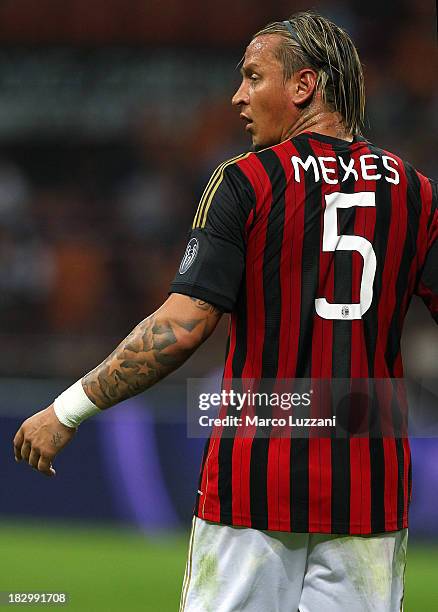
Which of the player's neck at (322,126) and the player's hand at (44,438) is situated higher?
the player's neck at (322,126)

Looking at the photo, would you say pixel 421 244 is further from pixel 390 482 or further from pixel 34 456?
pixel 34 456

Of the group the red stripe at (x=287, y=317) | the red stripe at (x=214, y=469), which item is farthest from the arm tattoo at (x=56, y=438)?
the red stripe at (x=287, y=317)

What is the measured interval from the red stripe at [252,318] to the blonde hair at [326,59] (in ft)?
0.77

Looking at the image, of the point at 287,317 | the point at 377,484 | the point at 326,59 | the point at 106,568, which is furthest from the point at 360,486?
the point at 106,568

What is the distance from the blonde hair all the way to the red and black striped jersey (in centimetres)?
12

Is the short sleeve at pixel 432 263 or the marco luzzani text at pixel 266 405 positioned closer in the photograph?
the marco luzzani text at pixel 266 405

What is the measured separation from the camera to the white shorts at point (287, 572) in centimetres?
190

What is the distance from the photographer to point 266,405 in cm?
193

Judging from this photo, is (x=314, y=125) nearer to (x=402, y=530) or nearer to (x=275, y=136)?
(x=275, y=136)

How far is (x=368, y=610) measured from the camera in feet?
6.26

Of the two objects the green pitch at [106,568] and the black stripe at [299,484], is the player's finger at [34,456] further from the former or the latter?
the green pitch at [106,568]

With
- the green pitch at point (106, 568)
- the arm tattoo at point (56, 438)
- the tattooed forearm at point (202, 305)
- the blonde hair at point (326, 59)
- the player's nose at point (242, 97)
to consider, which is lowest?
the green pitch at point (106, 568)

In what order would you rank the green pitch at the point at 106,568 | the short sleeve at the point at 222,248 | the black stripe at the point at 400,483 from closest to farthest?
the short sleeve at the point at 222,248 < the black stripe at the point at 400,483 < the green pitch at the point at 106,568

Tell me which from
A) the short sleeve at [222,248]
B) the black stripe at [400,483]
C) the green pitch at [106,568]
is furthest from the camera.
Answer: the green pitch at [106,568]
